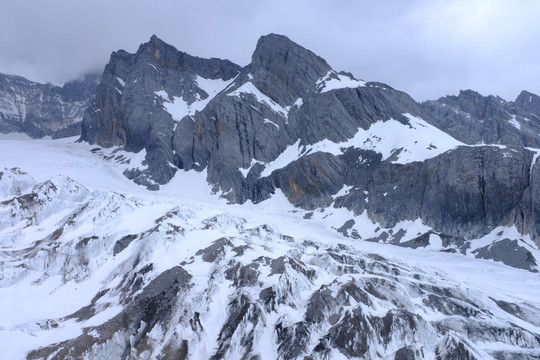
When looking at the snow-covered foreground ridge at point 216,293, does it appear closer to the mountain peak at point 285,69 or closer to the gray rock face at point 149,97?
the gray rock face at point 149,97

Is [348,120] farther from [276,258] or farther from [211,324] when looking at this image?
[211,324]

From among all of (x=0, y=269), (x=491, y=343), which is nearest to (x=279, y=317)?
(x=491, y=343)

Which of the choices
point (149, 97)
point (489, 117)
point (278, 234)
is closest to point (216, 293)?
point (278, 234)

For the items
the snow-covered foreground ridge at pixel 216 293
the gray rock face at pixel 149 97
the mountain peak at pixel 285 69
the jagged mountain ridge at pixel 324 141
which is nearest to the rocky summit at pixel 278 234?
the snow-covered foreground ridge at pixel 216 293

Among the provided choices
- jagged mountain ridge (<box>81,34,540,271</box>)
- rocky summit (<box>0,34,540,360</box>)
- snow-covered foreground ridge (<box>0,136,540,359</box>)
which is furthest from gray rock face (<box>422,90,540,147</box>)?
snow-covered foreground ridge (<box>0,136,540,359</box>)

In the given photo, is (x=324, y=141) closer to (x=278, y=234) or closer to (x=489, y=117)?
(x=278, y=234)
